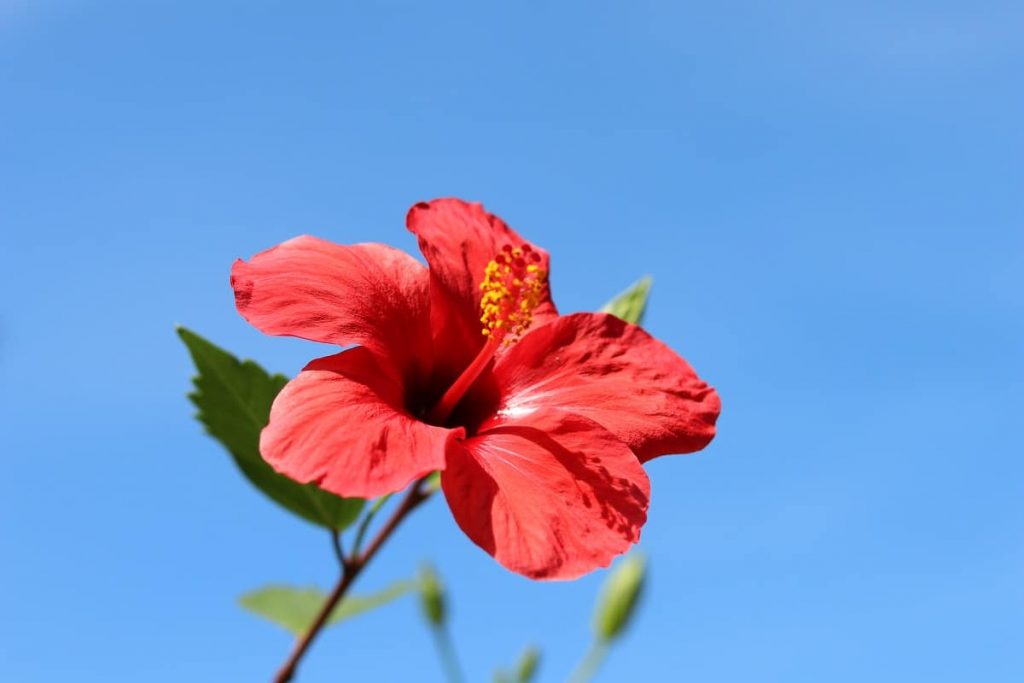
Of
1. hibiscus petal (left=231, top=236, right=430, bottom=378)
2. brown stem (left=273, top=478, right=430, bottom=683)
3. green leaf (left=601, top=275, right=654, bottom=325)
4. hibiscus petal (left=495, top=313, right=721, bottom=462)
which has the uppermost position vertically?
green leaf (left=601, top=275, right=654, bottom=325)

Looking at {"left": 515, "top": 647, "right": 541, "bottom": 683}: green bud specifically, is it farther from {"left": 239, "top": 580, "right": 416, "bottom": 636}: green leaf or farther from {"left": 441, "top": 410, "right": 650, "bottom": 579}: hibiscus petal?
{"left": 441, "top": 410, "right": 650, "bottom": 579}: hibiscus petal

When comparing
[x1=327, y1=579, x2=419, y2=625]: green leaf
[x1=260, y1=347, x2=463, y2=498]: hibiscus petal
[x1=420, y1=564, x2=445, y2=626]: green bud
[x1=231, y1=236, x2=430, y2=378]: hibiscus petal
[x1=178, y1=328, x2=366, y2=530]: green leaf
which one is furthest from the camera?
[x1=420, y1=564, x2=445, y2=626]: green bud

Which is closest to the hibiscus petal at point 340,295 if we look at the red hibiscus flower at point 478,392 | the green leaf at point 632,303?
the red hibiscus flower at point 478,392

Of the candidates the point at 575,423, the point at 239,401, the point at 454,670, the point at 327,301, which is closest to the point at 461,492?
the point at 575,423

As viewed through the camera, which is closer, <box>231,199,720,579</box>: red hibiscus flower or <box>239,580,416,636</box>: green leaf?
<box>231,199,720,579</box>: red hibiscus flower

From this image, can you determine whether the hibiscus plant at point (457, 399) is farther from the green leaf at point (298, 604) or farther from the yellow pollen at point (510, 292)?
the green leaf at point (298, 604)

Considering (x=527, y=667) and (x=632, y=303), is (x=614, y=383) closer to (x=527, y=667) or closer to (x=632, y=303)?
(x=632, y=303)

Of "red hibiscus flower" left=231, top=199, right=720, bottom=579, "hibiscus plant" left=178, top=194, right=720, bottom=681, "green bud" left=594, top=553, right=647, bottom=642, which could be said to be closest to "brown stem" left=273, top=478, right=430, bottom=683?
"hibiscus plant" left=178, top=194, right=720, bottom=681

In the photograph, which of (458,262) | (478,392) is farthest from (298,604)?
(458,262)
